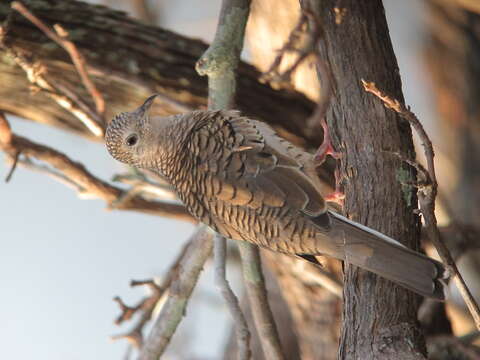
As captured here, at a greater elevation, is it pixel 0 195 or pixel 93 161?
pixel 93 161

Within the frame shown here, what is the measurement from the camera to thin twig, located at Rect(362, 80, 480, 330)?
1377mm

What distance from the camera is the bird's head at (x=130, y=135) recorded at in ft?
6.52

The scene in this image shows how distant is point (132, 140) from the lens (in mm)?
2045

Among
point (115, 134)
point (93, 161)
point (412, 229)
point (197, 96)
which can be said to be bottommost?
point (412, 229)

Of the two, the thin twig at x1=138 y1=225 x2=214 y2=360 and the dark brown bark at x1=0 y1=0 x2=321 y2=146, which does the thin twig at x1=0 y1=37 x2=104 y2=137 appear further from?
the thin twig at x1=138 y1=225 x2=214 y2=360

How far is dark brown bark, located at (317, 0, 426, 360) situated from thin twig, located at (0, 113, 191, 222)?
100 centimetres

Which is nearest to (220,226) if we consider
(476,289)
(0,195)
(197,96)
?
(197,96)

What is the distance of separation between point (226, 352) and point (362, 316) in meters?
2.16

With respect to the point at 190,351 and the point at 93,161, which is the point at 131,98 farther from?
the point at 93,161

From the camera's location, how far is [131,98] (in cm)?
235

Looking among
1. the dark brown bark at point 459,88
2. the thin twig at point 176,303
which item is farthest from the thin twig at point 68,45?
the dark brown bark at point 459,88

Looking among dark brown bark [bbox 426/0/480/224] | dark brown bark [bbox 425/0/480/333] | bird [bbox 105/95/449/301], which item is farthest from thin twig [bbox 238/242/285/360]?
dark brown bark [bbox 426/0/480/224]

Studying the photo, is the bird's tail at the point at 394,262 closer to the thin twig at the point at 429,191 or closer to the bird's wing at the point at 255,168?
the thin twig at the point at 429,191

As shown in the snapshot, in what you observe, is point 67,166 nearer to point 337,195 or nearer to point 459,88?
point 337,195
